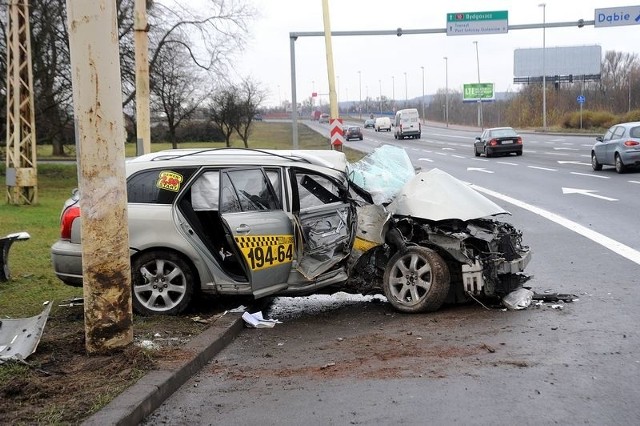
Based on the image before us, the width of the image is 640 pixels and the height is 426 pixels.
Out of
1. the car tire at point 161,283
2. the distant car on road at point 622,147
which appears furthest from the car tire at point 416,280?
the distant car on road at point 622,147

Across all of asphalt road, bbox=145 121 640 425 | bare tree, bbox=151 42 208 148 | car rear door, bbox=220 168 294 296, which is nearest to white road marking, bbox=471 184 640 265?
asphalt road, bbox=145 121 640 425

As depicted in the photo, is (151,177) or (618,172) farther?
(618,172)

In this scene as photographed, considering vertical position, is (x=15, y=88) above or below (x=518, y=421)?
Answer: above

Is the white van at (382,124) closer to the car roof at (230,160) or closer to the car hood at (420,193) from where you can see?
the car hood at (420,193)

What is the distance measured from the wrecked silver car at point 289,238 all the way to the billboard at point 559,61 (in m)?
86.5

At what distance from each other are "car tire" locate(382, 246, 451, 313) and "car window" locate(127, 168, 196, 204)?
2247mm

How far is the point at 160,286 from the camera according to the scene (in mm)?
6891

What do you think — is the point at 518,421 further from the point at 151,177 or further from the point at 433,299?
the point at 151,177

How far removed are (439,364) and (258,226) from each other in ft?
7.53

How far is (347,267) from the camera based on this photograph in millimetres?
7020

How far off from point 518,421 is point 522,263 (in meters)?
3.07

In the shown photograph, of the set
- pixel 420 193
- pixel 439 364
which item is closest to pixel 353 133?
pixel 420 193

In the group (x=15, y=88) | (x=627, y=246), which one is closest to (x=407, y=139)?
(x=15, y=88)

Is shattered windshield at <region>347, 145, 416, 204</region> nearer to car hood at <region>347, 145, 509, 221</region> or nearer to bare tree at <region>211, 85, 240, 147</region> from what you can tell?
car hood at <region>347, 145, 509, 221</region>
